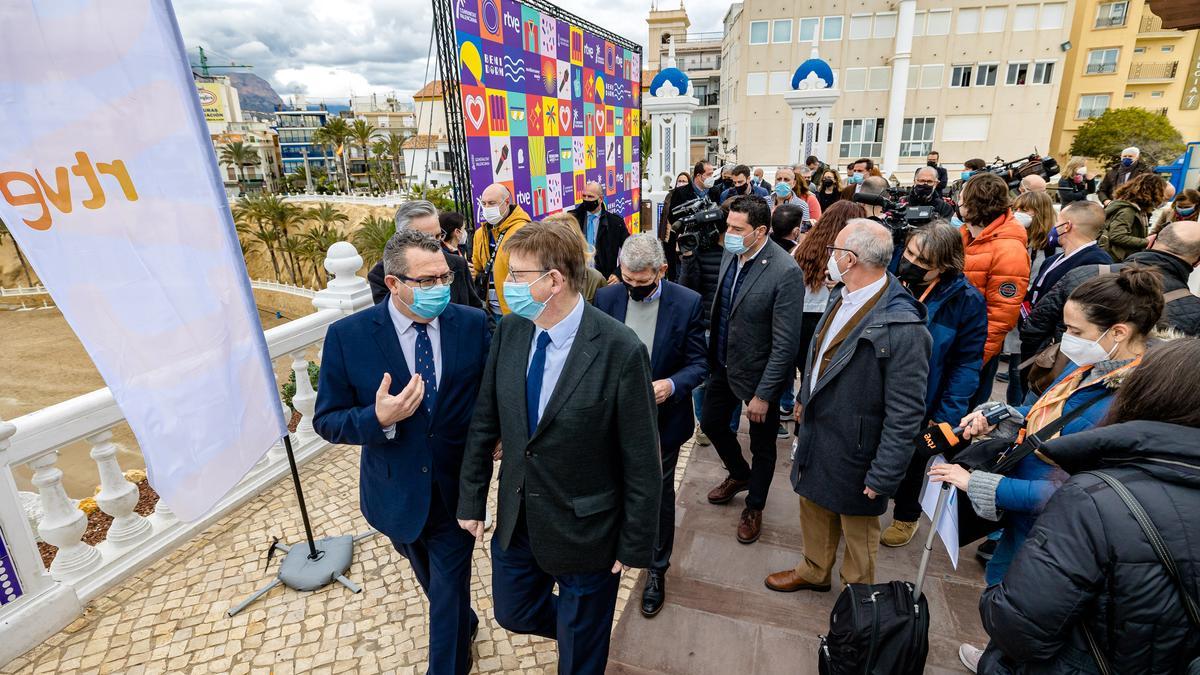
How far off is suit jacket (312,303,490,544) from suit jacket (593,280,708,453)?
85 centimetres

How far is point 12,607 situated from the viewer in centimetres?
258

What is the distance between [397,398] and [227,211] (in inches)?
51.4

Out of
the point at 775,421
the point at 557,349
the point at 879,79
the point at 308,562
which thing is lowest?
the point at 308,562

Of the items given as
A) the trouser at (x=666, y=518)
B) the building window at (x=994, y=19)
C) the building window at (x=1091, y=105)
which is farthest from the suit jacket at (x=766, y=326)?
the building window at (x=1091, y=105)

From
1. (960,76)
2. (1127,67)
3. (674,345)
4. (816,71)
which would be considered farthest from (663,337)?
(1127,67)

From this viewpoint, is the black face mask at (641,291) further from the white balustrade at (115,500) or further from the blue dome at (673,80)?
the blue dome at (673,80)

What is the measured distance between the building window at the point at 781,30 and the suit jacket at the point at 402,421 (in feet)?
122

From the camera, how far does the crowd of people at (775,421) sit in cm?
140

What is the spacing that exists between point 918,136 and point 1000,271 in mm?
35952

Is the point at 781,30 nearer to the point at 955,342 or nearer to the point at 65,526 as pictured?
the point at 955,342

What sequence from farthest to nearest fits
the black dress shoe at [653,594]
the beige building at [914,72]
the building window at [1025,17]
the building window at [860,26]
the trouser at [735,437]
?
the building window at [860,26], the beige building at [914,72], the building window at [1025,17], the trouser at [735,437], the black dress shoe at [653,594]

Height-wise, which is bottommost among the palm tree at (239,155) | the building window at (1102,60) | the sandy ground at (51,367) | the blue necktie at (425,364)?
the sandy ground at (51,367)

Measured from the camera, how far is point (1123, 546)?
1313 millimetres

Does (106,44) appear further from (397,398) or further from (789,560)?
(789,560)
